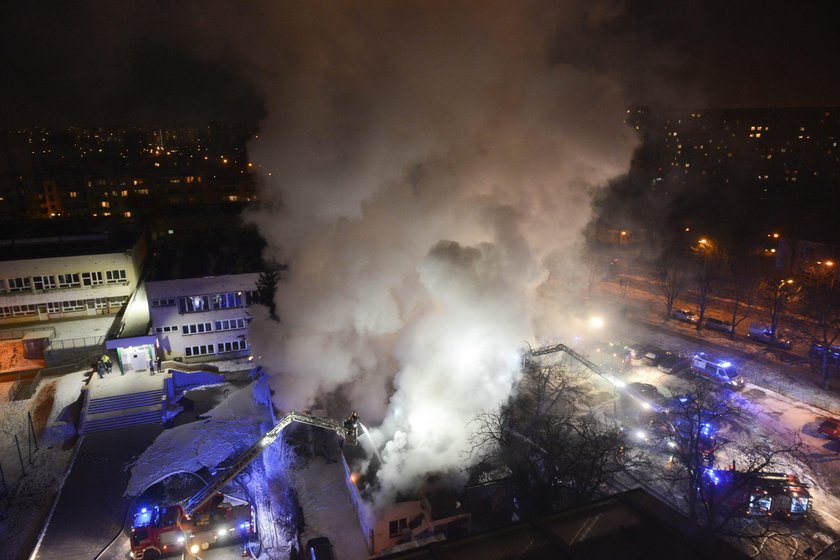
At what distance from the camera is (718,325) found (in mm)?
31297

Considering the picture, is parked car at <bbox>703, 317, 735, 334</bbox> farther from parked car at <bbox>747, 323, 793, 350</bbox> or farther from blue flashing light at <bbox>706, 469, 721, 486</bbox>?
blue flashing light at <bbox>706, 469, 721, 486</bbox>

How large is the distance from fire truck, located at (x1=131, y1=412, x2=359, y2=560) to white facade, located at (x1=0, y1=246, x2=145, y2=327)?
17.2 meters

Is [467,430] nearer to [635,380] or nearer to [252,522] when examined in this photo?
[252,522]

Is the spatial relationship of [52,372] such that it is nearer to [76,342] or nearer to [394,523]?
[76,342]

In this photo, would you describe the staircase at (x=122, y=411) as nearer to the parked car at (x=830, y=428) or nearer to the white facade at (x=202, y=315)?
the white facade at (x=202, y=315)

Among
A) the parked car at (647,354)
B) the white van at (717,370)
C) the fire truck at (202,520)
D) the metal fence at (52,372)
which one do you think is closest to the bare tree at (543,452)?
the fire truck at (202,520)

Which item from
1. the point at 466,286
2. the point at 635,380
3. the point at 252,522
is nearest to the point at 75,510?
the point at 252,522

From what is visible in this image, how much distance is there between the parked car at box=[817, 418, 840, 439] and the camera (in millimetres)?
19969

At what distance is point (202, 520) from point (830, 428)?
77.2ft

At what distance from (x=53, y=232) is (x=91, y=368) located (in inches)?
429

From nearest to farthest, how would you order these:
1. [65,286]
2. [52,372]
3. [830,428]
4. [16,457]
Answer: [16,457] < [830,428] < [52,372] < [65,286]

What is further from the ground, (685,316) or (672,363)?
(685,316)

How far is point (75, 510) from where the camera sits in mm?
16281

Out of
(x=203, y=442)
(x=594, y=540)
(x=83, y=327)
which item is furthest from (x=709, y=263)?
(x=83, y=327)
